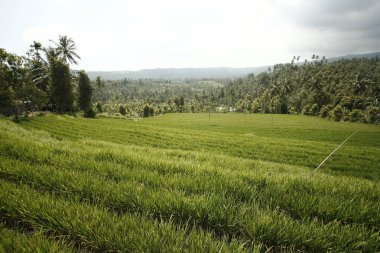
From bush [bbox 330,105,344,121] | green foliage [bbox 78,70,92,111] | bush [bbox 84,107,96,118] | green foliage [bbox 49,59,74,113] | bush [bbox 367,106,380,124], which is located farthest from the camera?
bush [bbox 330,105,344,121]

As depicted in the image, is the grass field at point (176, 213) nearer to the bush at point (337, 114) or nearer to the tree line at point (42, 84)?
the tree line at point (42, 84)

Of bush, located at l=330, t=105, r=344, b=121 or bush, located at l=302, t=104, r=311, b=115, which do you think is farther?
bush, located at l=302, t=104, r=311, b=115

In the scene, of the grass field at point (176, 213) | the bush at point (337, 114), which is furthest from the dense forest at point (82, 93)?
the grass field at point (176, 213)

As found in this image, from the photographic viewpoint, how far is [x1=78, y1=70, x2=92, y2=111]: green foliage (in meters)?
63.3

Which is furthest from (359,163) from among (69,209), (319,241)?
(69,209)

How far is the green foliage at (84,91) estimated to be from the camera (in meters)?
63.3

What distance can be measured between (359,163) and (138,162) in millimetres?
20176

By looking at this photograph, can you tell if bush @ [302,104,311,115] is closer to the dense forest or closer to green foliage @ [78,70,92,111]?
the dense forest

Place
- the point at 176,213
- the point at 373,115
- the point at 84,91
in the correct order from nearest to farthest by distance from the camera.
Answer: the point at 176,213, the point at 84,91, the point at 373,115

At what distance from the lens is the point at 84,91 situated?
63656 mm

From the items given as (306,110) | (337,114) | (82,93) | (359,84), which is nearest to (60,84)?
(82,93)

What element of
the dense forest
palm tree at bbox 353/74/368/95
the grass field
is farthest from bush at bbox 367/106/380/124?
the grass field

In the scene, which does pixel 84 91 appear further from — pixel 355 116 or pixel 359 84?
pixel 359 84

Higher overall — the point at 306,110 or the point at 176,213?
the point at 176,213
